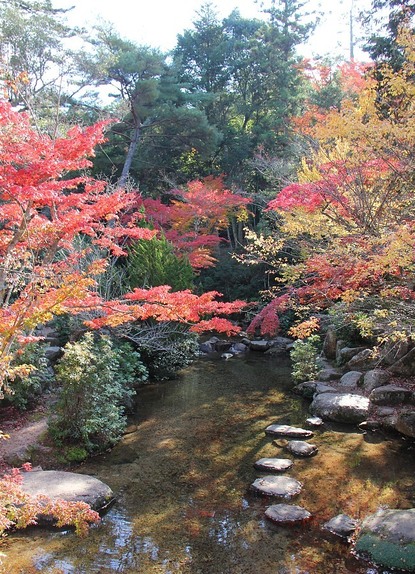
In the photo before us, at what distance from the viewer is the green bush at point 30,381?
772 cm

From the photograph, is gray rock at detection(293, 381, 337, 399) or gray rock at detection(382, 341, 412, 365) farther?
gray rock at detection(293, 381, 337, 399)

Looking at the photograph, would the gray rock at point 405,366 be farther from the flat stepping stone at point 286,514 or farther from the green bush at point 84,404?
the green bush at point 84,404

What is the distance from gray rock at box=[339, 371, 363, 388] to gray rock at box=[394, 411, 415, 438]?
7.29ft

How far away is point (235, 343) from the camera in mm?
16719

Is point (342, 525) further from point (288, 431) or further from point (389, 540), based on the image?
point (288, 431)

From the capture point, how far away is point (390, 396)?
8672 mm

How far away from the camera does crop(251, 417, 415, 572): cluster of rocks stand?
14.3ft

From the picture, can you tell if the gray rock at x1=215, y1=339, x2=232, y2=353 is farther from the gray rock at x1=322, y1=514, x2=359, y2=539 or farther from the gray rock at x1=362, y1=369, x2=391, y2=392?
the gray rock at x1=322, y1=514, x2=359, y2=539

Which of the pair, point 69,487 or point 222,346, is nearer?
point 69,487

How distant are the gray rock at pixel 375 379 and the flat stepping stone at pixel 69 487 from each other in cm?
605

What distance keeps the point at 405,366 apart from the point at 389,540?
5.67 meters

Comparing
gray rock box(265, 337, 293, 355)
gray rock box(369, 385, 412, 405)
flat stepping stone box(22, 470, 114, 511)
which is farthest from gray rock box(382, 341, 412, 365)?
flat stepping stone box(22, 470, 114, 511)

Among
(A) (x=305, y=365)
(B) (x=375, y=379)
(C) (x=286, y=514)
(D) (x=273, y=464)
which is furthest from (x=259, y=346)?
(C) (x=286, y=514)

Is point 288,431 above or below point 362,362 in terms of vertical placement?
below
